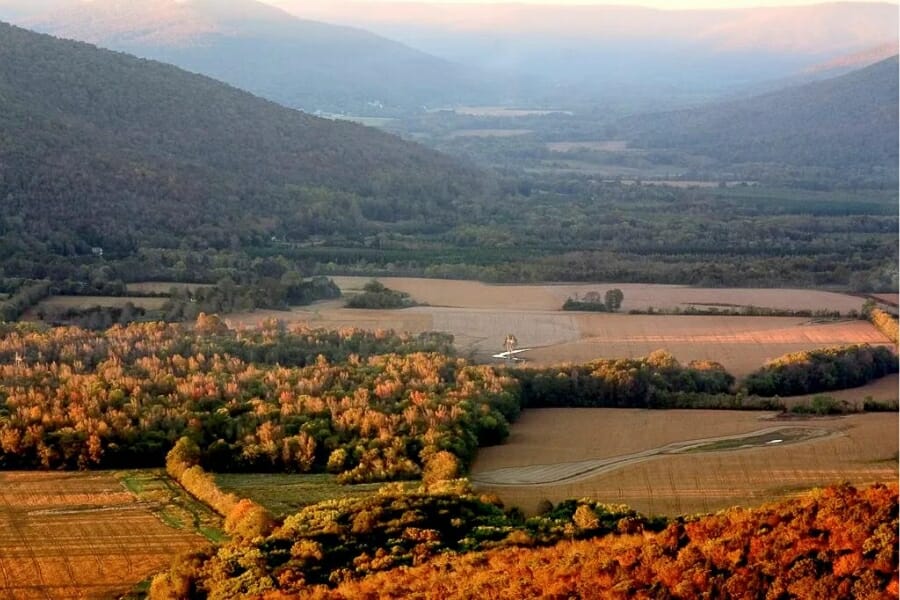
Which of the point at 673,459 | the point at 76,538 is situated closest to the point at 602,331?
the point at 673,459

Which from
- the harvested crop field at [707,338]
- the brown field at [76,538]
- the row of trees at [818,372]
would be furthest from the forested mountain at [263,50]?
the brown field at [76,538]

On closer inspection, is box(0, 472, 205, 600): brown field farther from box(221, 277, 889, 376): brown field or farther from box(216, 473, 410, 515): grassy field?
box(221, 277, 889, 376): brown field

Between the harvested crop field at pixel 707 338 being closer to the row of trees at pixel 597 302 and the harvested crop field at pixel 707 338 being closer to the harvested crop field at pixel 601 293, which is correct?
the row of trees at pixel 597 302

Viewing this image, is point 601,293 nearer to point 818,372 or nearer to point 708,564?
point 818,372

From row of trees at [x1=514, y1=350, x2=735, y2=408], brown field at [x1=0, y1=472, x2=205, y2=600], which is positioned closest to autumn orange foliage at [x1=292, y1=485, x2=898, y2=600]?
brown field at [x1=0, y1=472, x2=205, y2=600]

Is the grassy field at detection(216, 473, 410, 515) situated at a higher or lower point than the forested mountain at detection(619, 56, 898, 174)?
lower

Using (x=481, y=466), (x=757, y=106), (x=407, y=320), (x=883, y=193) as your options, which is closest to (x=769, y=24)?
(x=757, y=106)
